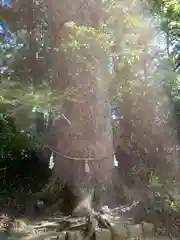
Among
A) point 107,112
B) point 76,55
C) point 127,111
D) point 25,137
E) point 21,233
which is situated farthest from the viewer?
point 127,111

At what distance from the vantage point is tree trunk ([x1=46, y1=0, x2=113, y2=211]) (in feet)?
12.8

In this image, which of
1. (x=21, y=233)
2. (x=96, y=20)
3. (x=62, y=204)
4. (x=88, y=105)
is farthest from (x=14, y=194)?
(x=96, y=20)

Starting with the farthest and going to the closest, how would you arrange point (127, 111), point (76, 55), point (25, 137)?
point (127, 111) → point (25, 137) → point (76, 55)

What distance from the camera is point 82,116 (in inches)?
160

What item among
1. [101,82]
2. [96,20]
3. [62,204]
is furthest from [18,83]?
[62,204]

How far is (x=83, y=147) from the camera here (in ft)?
13.2

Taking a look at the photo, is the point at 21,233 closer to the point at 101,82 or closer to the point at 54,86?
the point at 54,86

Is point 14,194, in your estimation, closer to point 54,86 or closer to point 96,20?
point 54,86

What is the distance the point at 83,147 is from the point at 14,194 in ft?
3.98

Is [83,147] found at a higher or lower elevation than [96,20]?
lower

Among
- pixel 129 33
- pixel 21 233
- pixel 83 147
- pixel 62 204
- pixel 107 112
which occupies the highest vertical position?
pixel 129 33

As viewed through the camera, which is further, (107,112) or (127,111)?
(127,111)

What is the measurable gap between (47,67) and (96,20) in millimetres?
834

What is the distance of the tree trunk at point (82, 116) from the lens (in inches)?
154
